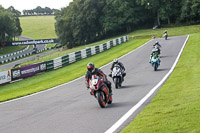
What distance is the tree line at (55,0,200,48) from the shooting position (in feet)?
273

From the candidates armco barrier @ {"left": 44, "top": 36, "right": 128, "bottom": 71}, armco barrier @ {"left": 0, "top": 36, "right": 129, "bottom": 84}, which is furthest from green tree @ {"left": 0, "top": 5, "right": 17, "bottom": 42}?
armco barrier @ {"left": 0, "top": 36, "right": 129, "bottom": 84}

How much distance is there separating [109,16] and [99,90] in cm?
7668

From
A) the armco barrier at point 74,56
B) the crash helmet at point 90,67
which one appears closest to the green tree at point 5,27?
the armco barrier at point 74,56

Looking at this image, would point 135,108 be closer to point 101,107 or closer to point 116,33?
point 101,107

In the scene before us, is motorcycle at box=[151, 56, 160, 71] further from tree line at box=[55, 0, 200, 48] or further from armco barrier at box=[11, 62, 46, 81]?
tree line at box=[55, 0, 200, 48]

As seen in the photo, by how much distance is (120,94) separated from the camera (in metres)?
13.4

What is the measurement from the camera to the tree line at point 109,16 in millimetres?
83188

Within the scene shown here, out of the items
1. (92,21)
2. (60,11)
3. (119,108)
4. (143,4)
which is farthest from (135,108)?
(60,11)

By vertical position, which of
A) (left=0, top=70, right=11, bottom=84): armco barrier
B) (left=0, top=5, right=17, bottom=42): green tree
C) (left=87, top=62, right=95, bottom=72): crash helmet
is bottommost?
(left=0, top=70, right=11, bottom=84): armco barrier

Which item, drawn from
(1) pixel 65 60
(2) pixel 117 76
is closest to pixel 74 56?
(1) pixel 65 60

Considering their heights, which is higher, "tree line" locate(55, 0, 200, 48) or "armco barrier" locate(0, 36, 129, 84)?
"tree line" locate(55, 0, 200, 48)

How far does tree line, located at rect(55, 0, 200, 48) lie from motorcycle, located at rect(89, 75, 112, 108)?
72323 millimetres

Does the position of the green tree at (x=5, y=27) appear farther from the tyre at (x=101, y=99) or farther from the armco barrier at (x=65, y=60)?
the tyre at (x=101, y=99)

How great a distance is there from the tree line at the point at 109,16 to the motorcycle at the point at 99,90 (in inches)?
2847
